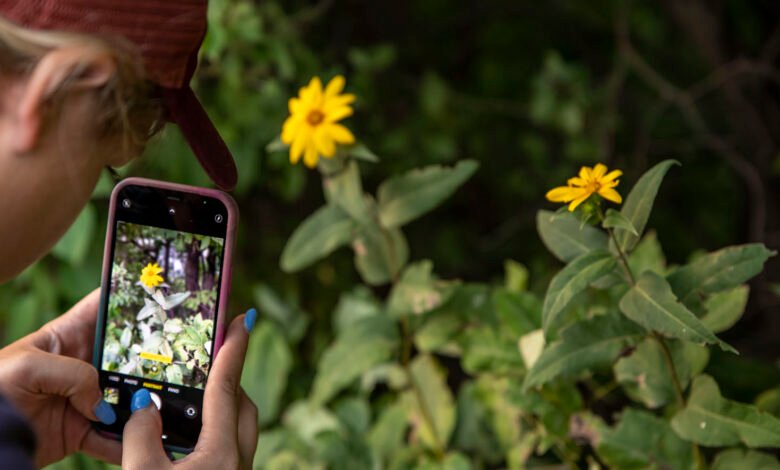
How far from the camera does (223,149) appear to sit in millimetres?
905

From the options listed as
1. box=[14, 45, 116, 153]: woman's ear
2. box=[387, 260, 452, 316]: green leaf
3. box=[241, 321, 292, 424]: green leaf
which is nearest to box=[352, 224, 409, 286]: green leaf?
box=[387, 260, 452, 316]: green leaf

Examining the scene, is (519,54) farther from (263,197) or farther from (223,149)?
(223,149)

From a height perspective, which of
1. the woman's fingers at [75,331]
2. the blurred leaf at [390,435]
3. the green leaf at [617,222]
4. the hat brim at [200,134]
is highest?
the hat brim at [200,134]

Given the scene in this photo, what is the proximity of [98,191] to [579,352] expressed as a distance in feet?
2.56

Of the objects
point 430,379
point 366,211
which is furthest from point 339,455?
point 366,211

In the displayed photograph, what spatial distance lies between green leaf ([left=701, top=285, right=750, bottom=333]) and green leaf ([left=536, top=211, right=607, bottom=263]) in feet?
0.52

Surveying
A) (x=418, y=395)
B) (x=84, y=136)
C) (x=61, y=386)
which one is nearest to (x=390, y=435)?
(x=418, y=395)

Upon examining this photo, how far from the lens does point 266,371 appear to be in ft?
5.32

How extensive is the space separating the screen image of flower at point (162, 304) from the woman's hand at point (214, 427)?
4 centimetres

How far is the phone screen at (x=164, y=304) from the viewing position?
0.95 m

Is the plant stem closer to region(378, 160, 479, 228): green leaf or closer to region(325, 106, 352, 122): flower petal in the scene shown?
region(378, 160, 479, 228): green leaf

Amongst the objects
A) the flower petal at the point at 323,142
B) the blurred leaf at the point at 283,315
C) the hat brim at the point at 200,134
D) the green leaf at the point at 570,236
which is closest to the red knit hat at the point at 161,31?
the hat brim at the point at 200,134

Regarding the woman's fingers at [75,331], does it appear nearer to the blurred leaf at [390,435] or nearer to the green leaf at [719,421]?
the blurred leaf at [390,435]

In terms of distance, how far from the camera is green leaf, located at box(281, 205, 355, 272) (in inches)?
48.8
